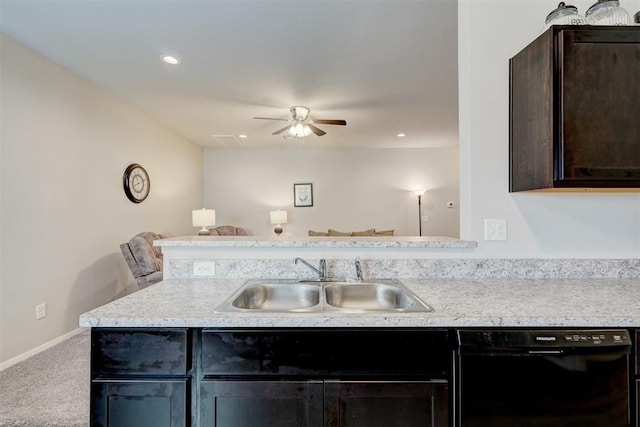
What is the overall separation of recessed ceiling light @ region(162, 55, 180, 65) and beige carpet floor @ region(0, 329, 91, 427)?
7.90 feet

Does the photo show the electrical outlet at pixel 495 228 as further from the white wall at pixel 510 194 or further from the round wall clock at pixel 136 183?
the round wall clock at pixel 136 183

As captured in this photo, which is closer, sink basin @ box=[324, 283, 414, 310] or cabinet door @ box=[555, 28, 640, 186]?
cabinet door @ box=[555, 28, 640, 186]

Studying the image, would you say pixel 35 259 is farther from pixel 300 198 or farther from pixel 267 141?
pixel 300 198

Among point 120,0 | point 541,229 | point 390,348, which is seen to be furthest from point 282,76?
point 390,348

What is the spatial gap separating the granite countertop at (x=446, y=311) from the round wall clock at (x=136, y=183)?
2.85m

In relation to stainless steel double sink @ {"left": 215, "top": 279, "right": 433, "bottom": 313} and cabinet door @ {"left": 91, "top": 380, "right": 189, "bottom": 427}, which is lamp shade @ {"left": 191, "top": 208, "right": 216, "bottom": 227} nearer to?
stainless steel double sink @ {"left": 215, "top": 279, "right": 433, "bottom": 313}

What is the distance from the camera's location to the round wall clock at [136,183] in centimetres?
367

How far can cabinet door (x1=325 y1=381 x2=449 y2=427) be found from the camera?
1032 millimetres

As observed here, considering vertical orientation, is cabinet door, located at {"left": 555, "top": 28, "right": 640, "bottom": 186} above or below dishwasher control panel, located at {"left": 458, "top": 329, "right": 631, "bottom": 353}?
above

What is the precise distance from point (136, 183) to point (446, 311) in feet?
13.2

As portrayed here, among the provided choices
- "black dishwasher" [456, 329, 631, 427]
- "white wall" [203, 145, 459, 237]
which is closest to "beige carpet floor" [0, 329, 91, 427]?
"black dishwasher" [456, 329, 631, 427]

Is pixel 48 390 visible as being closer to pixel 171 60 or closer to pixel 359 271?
pixel 359 271

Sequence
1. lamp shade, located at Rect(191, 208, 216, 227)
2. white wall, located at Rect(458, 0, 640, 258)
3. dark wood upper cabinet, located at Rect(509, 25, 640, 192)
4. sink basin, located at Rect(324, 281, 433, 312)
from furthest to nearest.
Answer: lamp shade, located at Rect(191, 208, 216, 227) → white wall, located at Rect(458, 0, 640, 258) → sink basin, located at Rect(324, 281, 433, 312) → dark wood upper cabinet, located at Rect(509, 25, 640, 192)

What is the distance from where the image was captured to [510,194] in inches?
63.3
